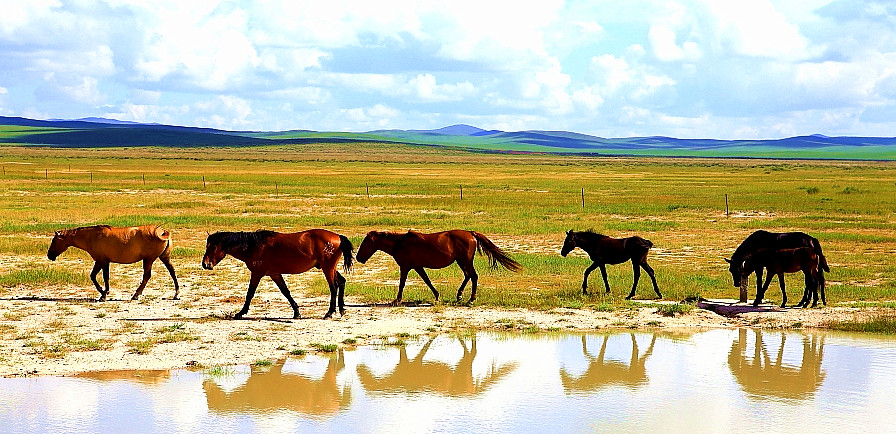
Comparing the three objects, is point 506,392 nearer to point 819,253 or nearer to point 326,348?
point 326,348

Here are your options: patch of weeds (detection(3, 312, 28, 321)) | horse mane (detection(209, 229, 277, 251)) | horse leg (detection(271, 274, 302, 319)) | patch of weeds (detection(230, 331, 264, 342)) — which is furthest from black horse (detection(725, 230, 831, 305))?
patch of weeds (detection(3, 312, 28, 321))

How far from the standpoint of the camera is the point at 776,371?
12.3 m

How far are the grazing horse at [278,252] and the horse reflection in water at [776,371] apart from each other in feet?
20.2

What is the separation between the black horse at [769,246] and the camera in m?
16.4

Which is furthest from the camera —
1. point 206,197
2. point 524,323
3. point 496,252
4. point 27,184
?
point 27,184

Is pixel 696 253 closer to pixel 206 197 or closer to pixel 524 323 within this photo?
pixel 524 323

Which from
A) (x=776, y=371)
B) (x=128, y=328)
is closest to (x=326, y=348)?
(x=128, y=328)

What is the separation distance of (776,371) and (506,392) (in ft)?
12.3

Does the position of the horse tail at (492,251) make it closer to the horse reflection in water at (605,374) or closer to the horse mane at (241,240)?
the horse mane at (241,240)

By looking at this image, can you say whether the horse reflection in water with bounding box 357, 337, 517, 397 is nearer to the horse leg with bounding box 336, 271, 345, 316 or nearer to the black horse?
the horse leg with bounding box 336, 271, 345, 316

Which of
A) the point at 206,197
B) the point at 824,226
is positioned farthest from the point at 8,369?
the point at 206,197

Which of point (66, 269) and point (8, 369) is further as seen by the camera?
point (66, 269)

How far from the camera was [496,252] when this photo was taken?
17.2m

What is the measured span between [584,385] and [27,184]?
169 ft
